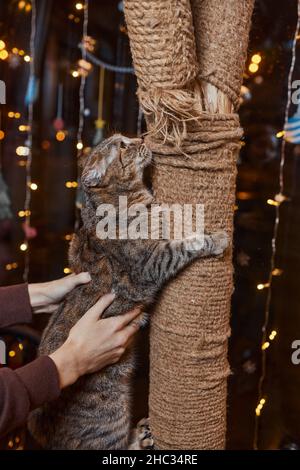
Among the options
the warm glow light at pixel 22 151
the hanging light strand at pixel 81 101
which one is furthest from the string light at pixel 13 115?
the hanging light strand at pixel 81 101

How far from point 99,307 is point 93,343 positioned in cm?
8

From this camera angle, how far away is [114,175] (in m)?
1.15

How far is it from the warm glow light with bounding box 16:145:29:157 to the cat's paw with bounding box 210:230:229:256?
1.52 meters

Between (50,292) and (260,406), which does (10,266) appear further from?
(260,406)

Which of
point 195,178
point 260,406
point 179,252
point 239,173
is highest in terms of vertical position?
point 239,173

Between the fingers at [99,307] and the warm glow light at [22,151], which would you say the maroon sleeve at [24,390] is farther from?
the warm glow light at [22,151]

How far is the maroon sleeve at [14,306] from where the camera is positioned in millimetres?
1129

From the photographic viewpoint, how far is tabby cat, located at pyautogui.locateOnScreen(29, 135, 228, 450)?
1036mm

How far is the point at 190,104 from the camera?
0.81 m

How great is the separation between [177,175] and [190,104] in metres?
0.16

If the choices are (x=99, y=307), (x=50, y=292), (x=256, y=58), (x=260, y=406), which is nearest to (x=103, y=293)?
(x=99, y=307)

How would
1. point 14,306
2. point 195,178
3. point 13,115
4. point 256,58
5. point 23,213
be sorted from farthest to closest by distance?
point 23,213
point 13,115
point 256,58
point 14,306
point 195,178

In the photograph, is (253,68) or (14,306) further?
(253,68)
